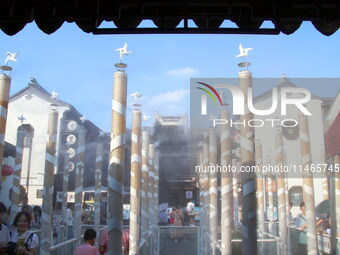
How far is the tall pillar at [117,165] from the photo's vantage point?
5422mm

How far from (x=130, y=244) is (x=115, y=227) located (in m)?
2.68

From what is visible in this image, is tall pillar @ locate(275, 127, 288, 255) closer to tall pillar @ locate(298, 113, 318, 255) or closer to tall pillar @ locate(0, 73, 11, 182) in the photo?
tall pillar @ locate(298, 113, 318, 255)

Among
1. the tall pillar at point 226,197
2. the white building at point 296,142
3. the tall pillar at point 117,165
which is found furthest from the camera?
the white building at point 296,142

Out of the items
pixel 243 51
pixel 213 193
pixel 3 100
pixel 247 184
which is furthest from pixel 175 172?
pixel 247 184

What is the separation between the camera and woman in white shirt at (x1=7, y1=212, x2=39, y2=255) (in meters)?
4.49

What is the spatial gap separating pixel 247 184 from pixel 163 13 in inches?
130

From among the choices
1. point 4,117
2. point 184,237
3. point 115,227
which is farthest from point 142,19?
point 184,237

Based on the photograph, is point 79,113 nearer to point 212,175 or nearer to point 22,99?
point 22,99

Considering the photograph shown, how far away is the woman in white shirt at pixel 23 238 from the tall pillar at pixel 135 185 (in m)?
3.46

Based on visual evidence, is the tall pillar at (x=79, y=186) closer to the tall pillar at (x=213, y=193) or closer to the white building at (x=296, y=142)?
the tall pillar at (x=213, y=193)

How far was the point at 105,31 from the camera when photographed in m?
3.02

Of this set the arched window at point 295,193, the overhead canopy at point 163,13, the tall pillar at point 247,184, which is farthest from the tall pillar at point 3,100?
the arched window at point 295,193

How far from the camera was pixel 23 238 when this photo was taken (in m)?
4.59

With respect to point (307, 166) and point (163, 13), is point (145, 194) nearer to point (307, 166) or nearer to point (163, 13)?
point (307, 166)
